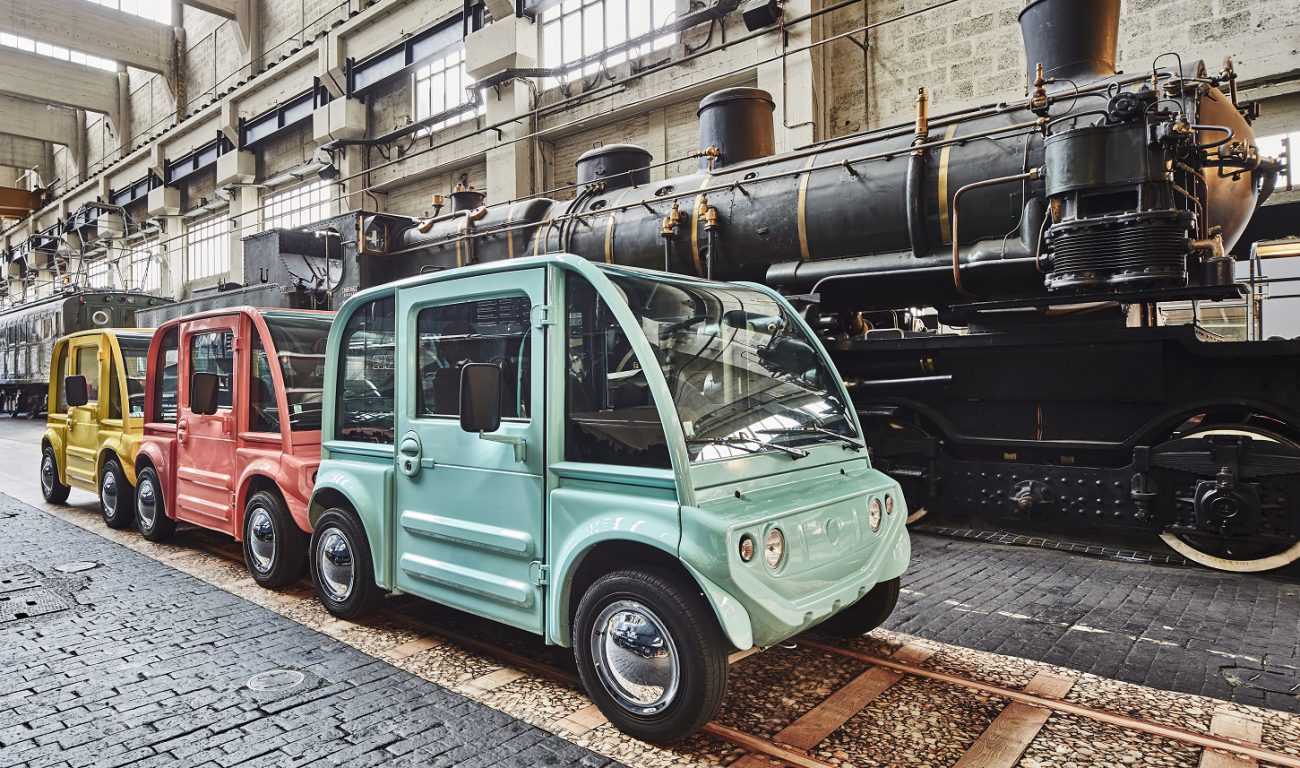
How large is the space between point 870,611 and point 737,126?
604cm

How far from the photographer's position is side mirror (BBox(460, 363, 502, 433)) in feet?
10.1

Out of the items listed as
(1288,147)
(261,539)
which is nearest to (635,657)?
(261,539)

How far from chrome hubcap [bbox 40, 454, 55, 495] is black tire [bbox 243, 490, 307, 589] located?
4.91 m

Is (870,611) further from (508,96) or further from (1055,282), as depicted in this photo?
(508,96)

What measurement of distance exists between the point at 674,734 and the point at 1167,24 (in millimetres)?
11782

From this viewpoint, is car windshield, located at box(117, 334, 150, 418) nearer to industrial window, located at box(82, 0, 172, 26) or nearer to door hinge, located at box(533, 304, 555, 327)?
door hinge, located at box(533, 304, 555, 327)

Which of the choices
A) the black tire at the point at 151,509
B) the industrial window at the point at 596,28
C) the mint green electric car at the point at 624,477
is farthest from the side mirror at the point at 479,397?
the industrial window at the point at 596,28

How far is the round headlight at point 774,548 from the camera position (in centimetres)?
277

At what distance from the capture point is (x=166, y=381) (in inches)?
242

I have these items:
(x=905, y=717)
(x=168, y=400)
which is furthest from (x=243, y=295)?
(x=905, y=717)

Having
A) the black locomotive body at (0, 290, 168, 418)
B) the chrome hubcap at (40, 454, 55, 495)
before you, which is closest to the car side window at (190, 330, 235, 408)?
the chrome hubcap at (40, 454, 55, 495)

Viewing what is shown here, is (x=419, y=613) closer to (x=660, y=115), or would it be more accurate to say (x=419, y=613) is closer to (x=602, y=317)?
(x=602, y=317)

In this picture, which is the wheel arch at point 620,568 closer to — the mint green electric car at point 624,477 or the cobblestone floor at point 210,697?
the mint green electric car at point 624,477

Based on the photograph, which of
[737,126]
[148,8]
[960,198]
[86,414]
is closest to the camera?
[960,198]
